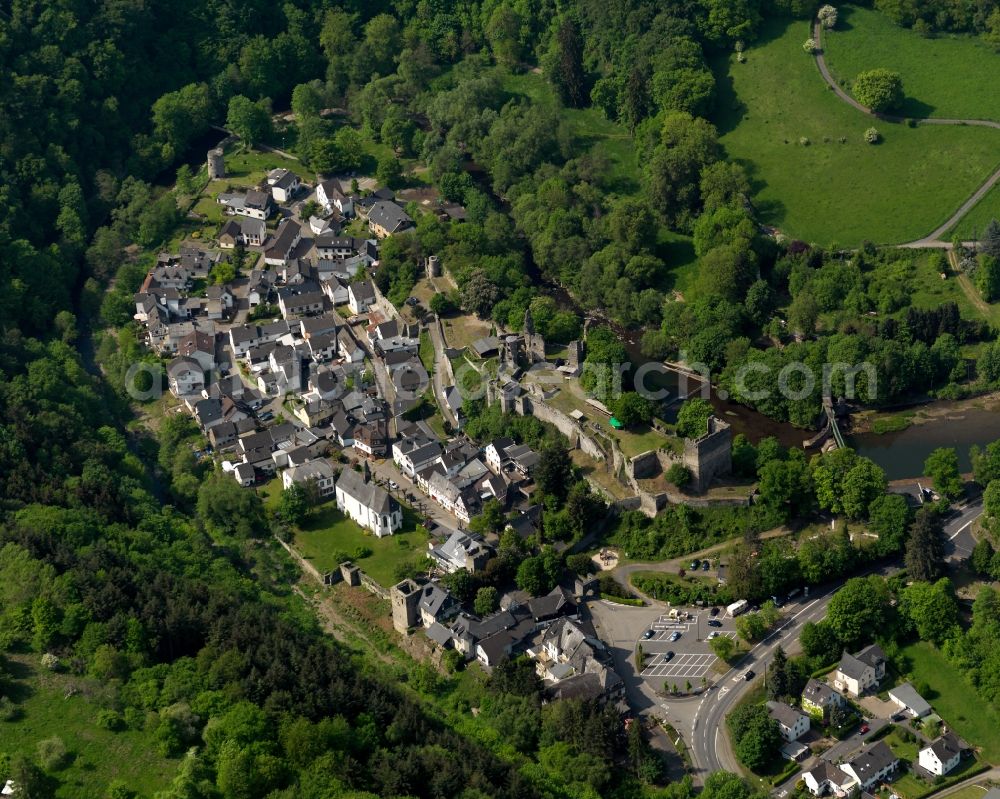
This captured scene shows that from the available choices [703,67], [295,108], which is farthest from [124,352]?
[703,67]

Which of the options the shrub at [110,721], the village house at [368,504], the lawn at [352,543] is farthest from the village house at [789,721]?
the shrub at [110,721]

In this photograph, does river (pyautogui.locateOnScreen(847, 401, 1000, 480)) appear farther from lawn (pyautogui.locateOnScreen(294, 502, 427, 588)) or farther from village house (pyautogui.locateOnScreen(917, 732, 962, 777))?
lawn (pyautogui.locateOnScreen(294, 502, 427, 588))

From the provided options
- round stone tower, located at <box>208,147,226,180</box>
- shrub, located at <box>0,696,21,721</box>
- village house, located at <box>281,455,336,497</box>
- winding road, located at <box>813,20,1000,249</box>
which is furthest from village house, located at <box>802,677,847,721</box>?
round stone tower, located at <box>208,147,226,180</box>

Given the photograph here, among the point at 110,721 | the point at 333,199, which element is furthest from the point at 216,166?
the point at 110,721

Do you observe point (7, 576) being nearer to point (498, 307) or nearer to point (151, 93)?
point (498, 307)

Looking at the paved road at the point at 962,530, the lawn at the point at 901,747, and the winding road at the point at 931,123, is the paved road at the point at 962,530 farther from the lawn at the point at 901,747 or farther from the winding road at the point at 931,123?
the winding road at the point at 931,123
